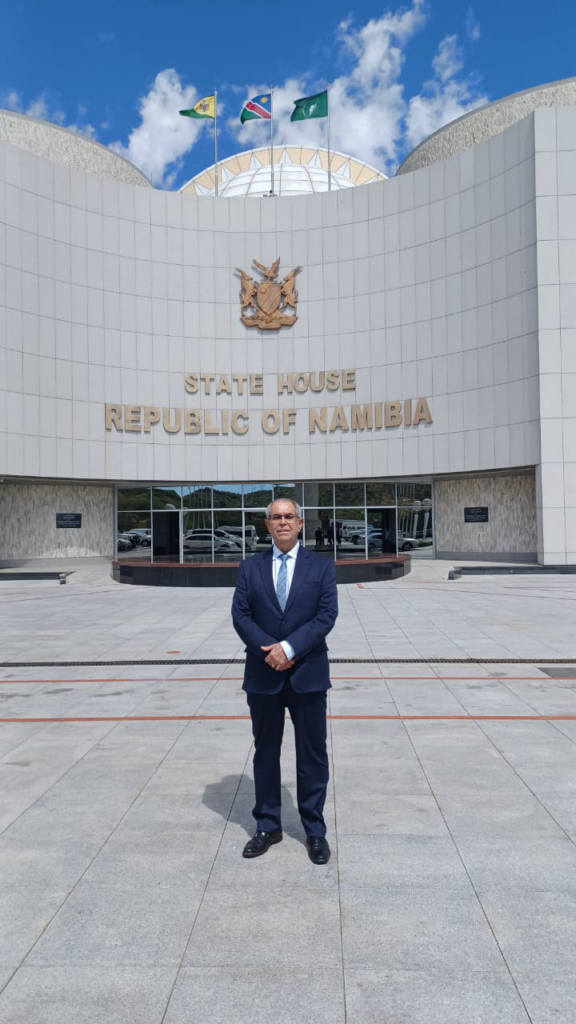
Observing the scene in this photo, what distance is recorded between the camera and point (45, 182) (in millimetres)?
31125

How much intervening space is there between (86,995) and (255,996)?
739mm

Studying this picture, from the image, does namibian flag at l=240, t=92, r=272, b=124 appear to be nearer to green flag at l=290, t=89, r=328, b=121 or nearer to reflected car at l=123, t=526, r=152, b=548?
green flag at l=290, t=89, r=328, b=121

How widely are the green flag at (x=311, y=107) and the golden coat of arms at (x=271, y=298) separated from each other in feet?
25.8

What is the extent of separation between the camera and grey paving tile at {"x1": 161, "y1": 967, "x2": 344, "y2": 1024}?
2922mm

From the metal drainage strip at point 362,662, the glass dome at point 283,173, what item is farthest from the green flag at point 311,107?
the metal drainage strip at point 362,662

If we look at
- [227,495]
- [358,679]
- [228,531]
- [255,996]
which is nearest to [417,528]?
[228,531]

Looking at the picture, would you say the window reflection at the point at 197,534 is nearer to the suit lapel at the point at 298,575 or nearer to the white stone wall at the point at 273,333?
the white stone wall at the point at 273,333

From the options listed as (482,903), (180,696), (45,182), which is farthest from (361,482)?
(482,903)

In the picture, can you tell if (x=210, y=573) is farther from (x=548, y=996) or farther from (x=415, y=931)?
(x=548, y=996)

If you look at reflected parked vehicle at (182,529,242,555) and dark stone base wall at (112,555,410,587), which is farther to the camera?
reflected parked vehicle at (182,529,242,555)

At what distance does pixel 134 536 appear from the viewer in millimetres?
37031

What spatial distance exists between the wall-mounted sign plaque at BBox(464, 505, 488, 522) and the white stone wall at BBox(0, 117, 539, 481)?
2823mm

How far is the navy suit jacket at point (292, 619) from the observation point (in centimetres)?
443

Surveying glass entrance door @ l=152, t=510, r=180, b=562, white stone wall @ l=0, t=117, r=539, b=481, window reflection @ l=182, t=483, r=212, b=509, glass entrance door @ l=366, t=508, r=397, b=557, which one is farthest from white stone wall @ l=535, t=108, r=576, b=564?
glass entrance door @ l=152, t=510, r=180, b=562
